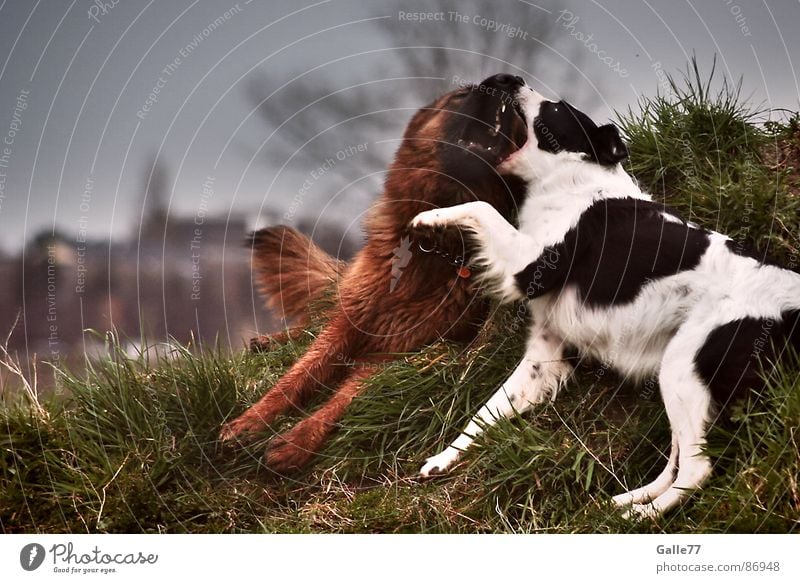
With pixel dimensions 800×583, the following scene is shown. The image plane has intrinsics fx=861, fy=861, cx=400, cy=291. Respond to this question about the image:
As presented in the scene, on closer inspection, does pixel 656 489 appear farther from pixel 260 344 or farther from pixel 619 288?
pixel 260 344

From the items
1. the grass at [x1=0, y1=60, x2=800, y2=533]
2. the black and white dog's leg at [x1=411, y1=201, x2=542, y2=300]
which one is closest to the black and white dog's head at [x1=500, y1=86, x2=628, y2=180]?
the black and white dog's leg at [x1=411, y1=201, x2=542, y2=300]

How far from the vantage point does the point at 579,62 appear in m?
3.40

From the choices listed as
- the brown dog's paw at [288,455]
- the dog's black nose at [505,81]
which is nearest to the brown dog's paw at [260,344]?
the brown dog's paw at [288,455]

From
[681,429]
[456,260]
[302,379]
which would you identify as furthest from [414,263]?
[681,429]

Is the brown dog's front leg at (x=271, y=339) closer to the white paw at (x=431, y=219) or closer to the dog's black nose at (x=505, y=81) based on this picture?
the white paw at (x=431, y=219)

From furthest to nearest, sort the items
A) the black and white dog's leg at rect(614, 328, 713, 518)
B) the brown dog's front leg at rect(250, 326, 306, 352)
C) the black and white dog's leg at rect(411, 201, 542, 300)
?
the brown dog's front leg at rect(250, 326, 306, 352), the black and white dog's leg at rect(411, 201, 542, 300), the black and white dog's leg at rect(614, 328, 713, 518)

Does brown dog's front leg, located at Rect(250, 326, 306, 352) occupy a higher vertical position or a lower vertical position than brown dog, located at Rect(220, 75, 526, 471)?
lower

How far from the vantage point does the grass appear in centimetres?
302

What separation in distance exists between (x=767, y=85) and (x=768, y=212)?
0.54 meters

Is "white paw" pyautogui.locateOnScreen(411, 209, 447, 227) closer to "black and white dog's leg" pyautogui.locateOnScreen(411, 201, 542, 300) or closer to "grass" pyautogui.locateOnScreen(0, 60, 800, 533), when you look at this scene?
"black and white dog's leg" pyautogui.locateOnScreen(411, 201, 542, 300)

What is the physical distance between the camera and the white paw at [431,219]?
3.16m

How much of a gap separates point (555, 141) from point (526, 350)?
80 cm

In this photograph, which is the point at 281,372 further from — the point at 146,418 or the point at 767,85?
the point at 767,85
